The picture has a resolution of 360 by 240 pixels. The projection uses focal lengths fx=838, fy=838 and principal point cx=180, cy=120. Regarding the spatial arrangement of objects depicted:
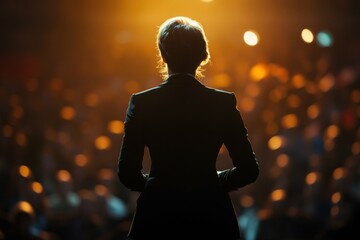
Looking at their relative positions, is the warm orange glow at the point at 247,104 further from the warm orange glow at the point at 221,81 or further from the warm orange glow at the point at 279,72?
the warm orange glow at the point at 279,72

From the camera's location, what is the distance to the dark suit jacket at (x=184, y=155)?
9.62 ft

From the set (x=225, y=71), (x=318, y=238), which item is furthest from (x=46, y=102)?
(x=318, y=238)

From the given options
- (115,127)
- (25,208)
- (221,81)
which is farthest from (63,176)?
(221,81)

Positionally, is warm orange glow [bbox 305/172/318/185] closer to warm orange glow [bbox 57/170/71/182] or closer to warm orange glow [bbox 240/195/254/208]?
warm orange glow [bbox 240/195/254/208]

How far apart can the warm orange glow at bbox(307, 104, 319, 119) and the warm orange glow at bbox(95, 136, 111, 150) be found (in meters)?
2.17

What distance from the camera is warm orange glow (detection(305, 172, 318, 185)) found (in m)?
7.67

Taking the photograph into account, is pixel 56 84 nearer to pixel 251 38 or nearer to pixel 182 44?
pixel 251 38

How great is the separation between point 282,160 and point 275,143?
0.41m

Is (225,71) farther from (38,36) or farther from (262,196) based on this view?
(38,36)

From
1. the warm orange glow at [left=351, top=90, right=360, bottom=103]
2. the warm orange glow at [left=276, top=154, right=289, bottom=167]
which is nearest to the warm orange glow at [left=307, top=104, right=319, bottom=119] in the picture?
the warm orange glow at [left=351, top=90, right=360, bottom=103]

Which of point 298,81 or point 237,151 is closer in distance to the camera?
point 237,151

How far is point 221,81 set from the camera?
9383mm

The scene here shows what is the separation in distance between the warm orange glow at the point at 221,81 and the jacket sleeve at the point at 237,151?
625cm

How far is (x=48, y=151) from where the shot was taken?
8.62 meters
